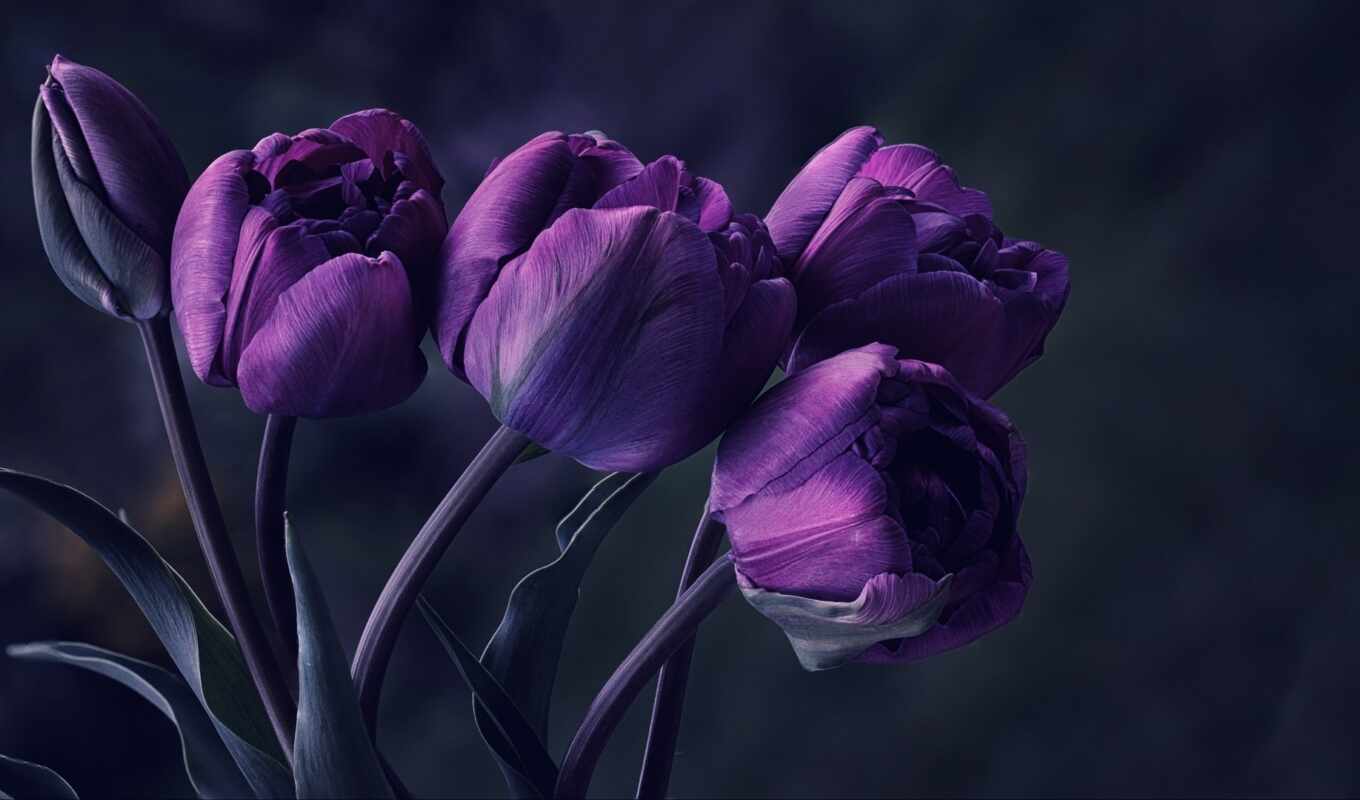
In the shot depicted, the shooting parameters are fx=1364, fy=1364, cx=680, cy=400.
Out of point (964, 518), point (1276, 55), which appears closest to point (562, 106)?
point (1276, 55)

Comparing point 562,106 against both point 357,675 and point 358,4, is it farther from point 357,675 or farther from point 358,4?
point 357,675

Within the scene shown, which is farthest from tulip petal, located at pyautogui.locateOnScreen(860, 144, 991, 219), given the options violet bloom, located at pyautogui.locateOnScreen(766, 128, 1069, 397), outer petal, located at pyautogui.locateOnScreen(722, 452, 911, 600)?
outer petal, located at pyautogui.locateOnScreen(722, 452, 911, 600)

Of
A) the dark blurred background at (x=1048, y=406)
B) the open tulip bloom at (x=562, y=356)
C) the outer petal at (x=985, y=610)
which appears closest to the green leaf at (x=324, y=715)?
the open tulip bloom at (x=562, y=356)

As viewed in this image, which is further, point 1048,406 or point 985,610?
point 1048,406

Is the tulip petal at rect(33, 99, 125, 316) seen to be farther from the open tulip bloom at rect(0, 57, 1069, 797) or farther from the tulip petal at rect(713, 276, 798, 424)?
the tulip petal at rect(713, 276, 798, 424)

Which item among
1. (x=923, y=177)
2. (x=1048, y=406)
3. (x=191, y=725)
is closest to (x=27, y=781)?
(x=191, y=725)

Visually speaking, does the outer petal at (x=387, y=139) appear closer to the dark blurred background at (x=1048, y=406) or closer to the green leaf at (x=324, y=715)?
the green leaf at (x=324, y=715)

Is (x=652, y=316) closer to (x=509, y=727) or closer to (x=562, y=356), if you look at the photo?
(x=562, y=356)

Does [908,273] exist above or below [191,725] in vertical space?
above
